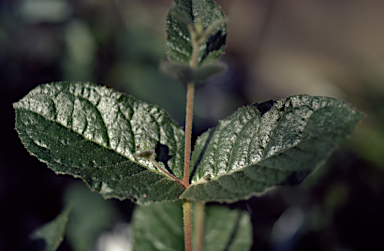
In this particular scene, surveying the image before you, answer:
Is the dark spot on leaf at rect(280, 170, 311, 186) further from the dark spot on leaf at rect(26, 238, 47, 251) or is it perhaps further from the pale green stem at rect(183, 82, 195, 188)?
the dark spot on leaf at rect(26, 238, 47, 251)

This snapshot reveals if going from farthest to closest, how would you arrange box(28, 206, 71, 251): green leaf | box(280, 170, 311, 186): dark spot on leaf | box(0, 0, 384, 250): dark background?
box(0, 0, 384, 250): dark background, box(28, 206, 71, 251): green leaf, box(280, 170, 311, 186): dark spot on leaf

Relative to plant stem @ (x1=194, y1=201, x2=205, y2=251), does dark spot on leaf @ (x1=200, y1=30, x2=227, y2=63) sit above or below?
above

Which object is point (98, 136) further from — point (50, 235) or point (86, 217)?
point (86, 217)

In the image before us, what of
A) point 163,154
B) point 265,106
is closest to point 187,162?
point 163,154

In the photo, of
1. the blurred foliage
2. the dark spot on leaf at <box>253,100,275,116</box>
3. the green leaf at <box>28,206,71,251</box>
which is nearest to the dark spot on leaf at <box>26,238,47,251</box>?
the green leaf at <box>28,206,71,251</box>

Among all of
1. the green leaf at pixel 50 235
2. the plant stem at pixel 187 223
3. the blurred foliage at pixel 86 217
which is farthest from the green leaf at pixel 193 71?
the blurred foliage at pixel 86 217

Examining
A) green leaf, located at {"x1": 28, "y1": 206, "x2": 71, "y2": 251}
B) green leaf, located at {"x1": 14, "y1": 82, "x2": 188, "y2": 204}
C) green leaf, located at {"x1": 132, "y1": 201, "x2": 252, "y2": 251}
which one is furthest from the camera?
green leaf, located at {"x1": 132, "y1": 201, "x2": 252, "y2": 251}

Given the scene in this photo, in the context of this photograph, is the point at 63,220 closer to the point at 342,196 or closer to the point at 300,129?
the point at 300,129

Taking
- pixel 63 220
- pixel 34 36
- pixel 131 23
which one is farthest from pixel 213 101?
pixel 63 220
